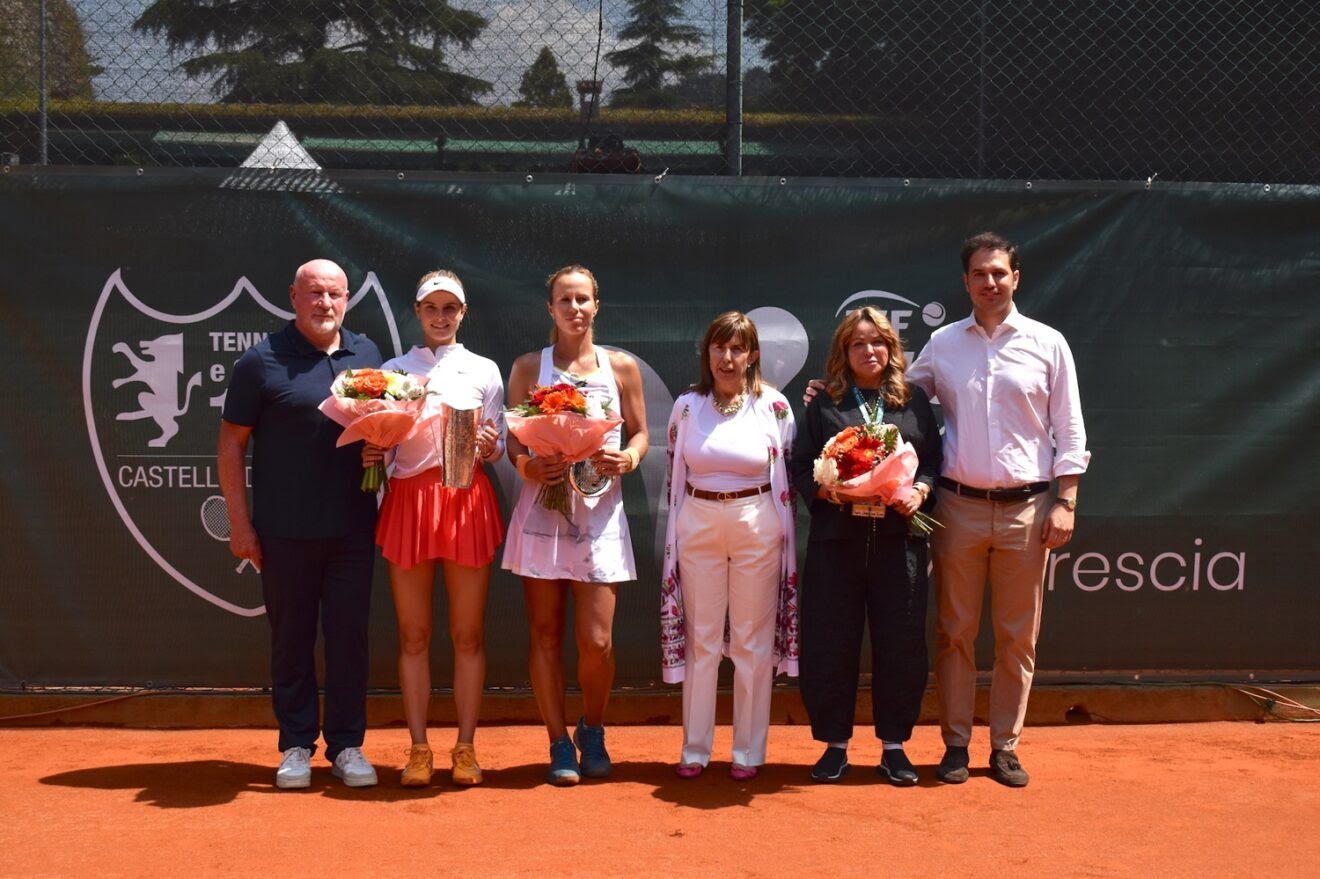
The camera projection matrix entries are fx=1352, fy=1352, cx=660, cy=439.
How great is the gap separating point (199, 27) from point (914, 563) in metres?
3.77

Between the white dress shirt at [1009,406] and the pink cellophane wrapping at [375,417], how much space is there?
1959mm

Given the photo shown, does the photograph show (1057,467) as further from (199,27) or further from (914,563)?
(199,27)

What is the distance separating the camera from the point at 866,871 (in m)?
4.08

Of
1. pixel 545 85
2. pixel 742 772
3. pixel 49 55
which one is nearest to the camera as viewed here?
pixel 742 772

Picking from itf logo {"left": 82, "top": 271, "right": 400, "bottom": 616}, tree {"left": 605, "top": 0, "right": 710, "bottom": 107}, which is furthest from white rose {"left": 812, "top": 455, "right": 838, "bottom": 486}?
itf logo {"left": 82, "top": 271, "right": 400, "bottom": 616}

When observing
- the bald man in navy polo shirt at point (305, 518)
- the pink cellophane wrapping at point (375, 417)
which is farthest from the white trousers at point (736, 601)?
the bald man in navy polo shirt at point (305, 518)

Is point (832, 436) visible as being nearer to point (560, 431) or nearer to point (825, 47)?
point (560, 431)

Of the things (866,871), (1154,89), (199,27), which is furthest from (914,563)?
(199,27)

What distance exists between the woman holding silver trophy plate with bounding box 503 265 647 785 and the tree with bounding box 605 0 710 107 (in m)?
1.30

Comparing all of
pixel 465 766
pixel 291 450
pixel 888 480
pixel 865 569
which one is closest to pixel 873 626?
pixel 865 569

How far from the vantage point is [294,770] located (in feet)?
15.9

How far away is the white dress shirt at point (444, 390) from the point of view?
15.8ft

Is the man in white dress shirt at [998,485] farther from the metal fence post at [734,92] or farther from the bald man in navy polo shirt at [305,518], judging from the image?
the bald man in navy polo shirt at [305,518]

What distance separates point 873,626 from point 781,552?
0.43 meters
